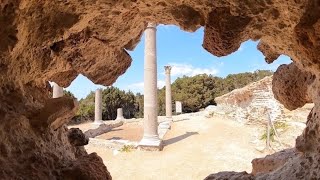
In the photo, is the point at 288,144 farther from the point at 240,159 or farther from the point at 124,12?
the point at 124,12

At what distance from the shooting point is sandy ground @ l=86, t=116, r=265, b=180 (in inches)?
477

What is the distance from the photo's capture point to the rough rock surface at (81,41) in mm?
2035

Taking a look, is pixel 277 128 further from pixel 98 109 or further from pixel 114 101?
pixel 114 101

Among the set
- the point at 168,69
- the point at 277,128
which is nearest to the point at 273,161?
the point at 277,128

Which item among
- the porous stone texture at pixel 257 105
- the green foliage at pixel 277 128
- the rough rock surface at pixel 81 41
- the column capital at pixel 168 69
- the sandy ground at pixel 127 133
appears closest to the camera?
the rough rock surface at pixel 81 41

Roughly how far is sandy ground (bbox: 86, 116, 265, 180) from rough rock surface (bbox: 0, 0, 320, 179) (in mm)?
9122

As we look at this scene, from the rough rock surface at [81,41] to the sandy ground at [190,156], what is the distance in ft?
29.9

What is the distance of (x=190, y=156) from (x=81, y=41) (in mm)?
12161

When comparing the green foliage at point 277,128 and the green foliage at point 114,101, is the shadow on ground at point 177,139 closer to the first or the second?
the green foliage at point 277,128

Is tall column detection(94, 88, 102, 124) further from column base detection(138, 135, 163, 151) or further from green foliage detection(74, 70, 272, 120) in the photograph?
column base detection(138, 135, 163, 151)

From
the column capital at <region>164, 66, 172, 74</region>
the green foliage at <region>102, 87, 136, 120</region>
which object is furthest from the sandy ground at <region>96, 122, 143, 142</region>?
the green foliage at <region>102, 87, 136, 120</region>

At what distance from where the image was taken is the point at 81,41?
2795 millimetres

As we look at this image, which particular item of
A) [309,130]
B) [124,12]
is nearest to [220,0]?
[124,12]

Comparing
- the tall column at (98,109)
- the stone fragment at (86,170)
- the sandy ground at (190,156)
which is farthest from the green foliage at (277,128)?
the tall column at (98,109)
